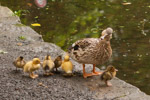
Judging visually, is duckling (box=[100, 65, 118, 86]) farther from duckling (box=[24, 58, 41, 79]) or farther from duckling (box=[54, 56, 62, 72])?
duckling (box=[24, 58, 41, 79])

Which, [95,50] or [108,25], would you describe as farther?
[108,25]

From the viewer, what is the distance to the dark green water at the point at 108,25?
6468 millimetres

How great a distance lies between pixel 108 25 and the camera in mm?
8555

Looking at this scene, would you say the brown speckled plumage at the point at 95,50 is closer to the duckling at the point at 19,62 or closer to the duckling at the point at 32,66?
the duckling at the point at 32,66

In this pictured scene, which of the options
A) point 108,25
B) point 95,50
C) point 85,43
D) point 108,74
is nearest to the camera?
point 108,74

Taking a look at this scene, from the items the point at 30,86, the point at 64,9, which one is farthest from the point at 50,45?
the point at 64,9

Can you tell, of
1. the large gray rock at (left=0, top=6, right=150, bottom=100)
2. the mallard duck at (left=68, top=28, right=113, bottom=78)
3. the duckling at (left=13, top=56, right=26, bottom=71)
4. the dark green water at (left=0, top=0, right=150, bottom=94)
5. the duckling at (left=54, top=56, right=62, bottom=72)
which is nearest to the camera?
the large gray rock at (left=0, top=6, right=150, bottom=100)

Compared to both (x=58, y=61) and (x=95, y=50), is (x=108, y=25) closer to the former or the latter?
(x=58, y=61)

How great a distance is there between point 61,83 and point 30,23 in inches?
155

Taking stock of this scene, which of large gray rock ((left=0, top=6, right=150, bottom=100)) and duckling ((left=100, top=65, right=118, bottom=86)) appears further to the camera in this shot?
duckling ((left=100, top=65, right=118, bottom=86))

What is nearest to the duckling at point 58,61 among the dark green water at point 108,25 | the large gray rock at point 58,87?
the large gray rock at point 58,87

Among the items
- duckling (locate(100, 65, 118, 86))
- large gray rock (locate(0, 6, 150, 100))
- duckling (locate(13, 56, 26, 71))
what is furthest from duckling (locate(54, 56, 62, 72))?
duckling (locate(100, 65, 118, 86))

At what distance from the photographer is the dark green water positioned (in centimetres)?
647

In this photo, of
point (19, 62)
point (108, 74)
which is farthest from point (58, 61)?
point (108, 74)
